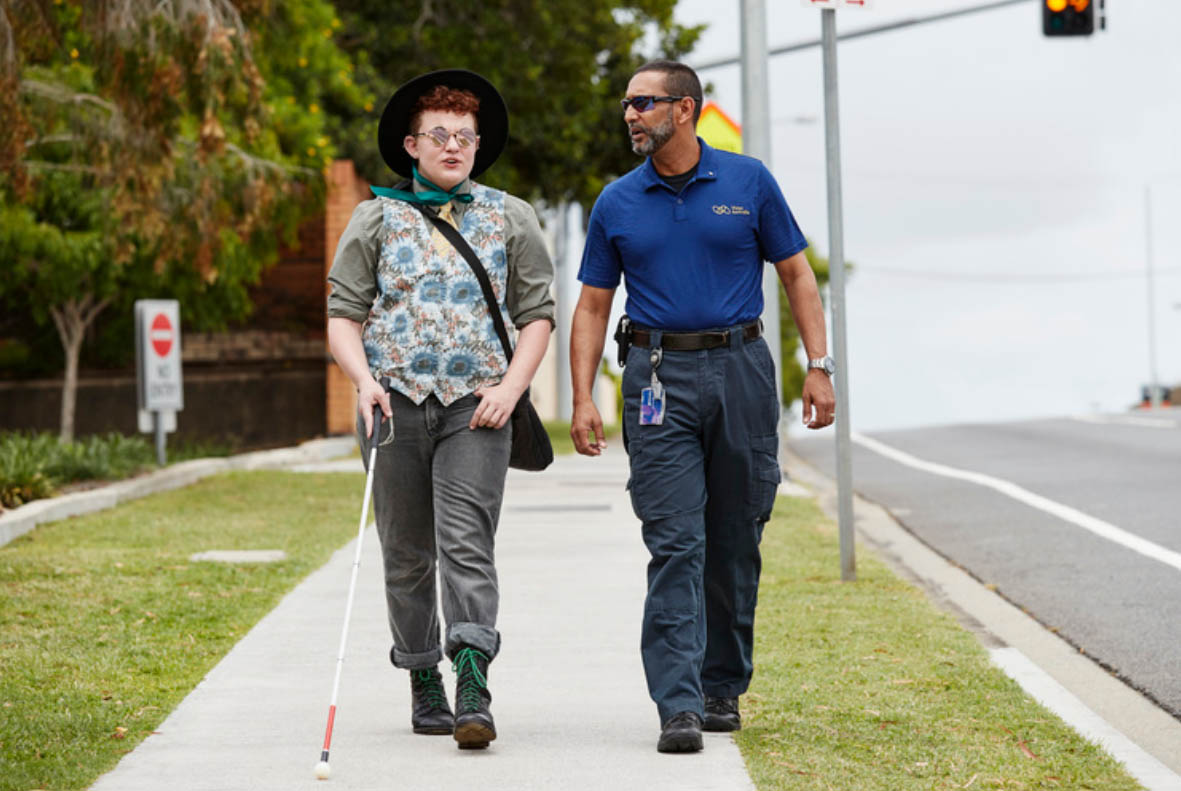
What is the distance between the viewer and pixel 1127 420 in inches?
1113

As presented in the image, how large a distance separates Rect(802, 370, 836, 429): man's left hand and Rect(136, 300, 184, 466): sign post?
1422 cm

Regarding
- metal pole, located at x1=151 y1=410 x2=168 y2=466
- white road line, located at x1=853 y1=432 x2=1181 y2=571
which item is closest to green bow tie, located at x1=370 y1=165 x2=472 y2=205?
white road line, located at x1=853 y1=432 x2=1181 y2=571

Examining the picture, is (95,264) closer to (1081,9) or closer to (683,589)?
(1081,9)

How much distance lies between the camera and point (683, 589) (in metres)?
5.42

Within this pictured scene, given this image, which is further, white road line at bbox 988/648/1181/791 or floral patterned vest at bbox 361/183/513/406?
floral patterned vest at bbox 361/183/513/406

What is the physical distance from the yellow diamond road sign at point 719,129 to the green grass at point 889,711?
826 cm

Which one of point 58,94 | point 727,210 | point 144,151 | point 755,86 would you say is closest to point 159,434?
point 58,94

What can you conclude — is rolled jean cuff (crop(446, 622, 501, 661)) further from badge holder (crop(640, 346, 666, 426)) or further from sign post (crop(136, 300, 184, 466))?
sign post (crop(136, 300, 184, 466))

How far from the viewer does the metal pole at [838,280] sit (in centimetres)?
928

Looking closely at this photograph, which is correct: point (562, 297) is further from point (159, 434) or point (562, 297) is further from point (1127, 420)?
point (159, 434)

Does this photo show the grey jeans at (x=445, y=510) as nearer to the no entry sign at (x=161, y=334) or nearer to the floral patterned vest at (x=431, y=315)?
the floral patterned vest at (x=431, y=315)

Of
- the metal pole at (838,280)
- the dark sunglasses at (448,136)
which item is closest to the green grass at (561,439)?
the metal pole at (838,280)

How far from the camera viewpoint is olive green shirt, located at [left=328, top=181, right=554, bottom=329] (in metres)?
5.46

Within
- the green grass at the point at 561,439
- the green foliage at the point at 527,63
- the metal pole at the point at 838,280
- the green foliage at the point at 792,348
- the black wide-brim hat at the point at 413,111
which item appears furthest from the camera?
the green foliage at the point at 792,348
